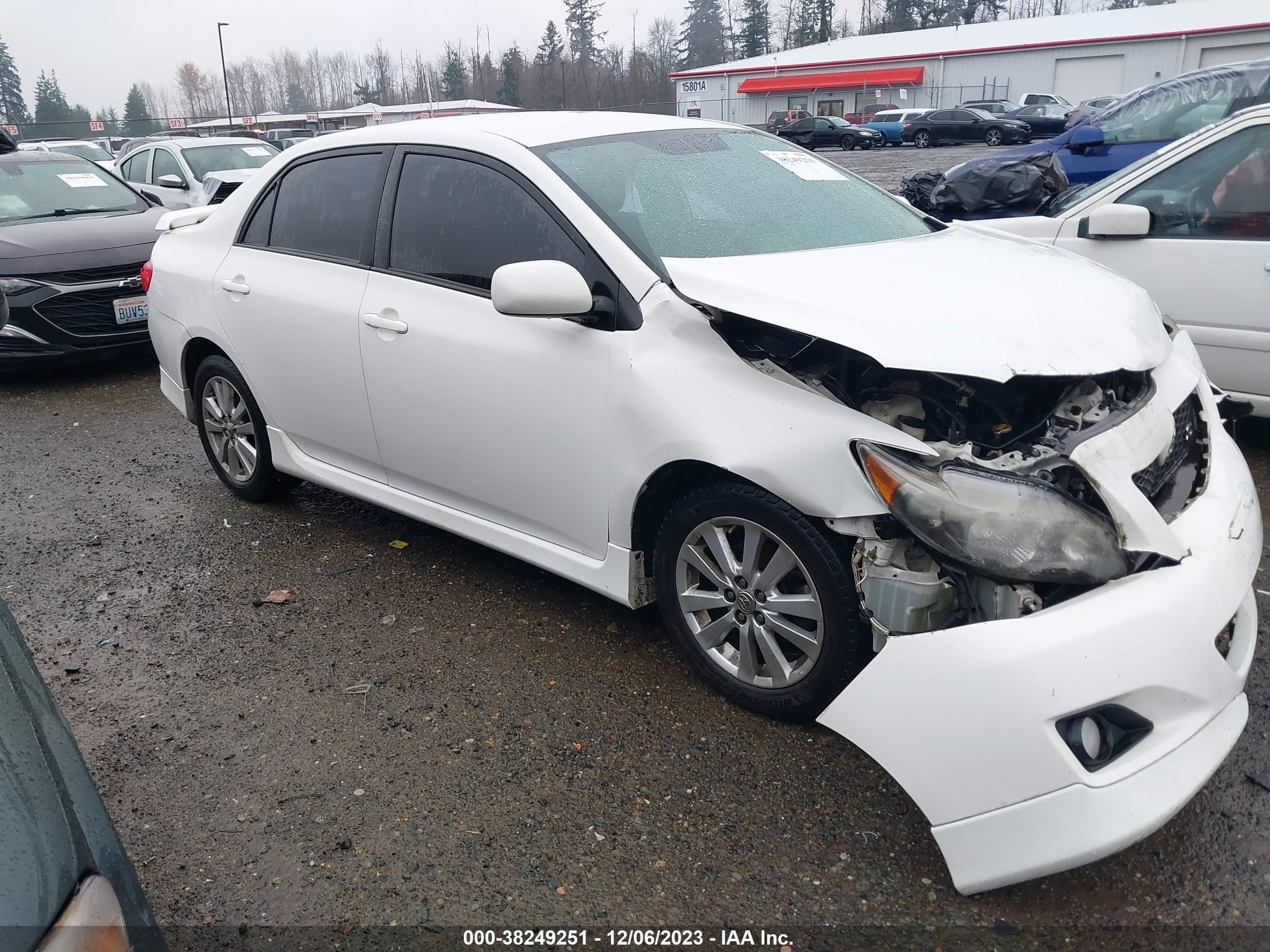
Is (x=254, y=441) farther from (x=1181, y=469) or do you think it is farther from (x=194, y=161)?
(x=194, y=161)

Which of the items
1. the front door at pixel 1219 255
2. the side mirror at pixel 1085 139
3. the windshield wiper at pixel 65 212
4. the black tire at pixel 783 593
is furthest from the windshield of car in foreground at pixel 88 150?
the black tire at pixel 783 593

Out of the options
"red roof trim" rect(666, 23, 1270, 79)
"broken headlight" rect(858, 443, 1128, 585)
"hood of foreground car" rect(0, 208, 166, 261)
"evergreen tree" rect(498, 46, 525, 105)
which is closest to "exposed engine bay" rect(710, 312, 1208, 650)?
Answer: "broken headlight" rect(858, 443, 1128, 585)

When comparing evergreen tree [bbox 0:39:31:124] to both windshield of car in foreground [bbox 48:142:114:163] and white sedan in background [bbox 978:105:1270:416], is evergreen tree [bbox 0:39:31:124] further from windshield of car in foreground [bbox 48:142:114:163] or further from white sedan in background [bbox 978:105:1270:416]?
white sedan in background [bbox 978:105:1270:416]

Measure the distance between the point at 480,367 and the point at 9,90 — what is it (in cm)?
9352

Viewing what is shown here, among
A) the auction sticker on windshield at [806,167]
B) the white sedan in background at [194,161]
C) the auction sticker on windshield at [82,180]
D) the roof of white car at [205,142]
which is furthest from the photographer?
the roof of white car at [205,142]

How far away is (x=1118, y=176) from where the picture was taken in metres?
4.96

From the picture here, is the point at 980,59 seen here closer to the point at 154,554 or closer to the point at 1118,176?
the point at 1118,176

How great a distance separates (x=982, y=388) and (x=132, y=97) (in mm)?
116046

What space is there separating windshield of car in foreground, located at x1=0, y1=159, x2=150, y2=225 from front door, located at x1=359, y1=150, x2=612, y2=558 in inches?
223

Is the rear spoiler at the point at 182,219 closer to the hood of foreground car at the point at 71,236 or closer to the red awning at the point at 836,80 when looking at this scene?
the hood of foreground car at the point at 71,236

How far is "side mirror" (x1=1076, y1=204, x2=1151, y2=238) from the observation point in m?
4.54

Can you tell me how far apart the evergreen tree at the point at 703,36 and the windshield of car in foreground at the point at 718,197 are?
3344 inches

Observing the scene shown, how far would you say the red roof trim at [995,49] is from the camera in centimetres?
3834

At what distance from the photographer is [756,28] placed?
7781 centimetres
